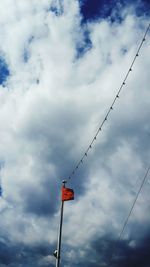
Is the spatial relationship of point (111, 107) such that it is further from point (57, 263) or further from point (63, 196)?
point (57, 263)

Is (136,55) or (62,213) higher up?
(136,55)

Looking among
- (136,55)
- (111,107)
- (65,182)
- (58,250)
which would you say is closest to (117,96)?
(111,107)

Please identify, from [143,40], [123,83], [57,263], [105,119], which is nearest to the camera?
[143,40]

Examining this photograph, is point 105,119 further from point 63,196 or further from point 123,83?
point 63,196

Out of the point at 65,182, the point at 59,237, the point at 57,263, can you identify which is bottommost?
the point at 57,263

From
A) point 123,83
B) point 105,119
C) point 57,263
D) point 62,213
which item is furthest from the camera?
point 62,213

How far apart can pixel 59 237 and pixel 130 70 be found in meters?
13.9

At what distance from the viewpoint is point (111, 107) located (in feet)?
84.1

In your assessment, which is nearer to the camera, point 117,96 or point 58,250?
point 117,96

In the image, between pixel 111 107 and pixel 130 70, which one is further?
pixel 111 107

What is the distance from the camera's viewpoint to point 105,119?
26.5m

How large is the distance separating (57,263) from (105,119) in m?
11.0

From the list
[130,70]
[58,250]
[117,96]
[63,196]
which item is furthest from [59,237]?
[130,70]

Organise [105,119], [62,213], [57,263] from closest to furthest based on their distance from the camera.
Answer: [105,119] < [57,263] < [62,213]
